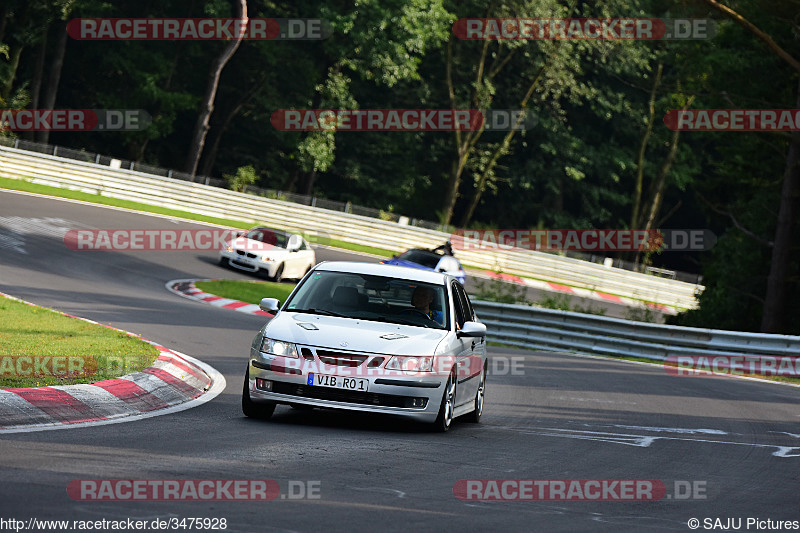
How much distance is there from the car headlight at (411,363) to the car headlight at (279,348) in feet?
2.68

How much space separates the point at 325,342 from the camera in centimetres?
978

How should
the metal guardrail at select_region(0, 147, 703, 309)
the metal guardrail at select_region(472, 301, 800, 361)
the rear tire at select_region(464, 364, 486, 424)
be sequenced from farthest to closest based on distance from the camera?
the metal guardrail at select_region(0, 147, 703, 309), the metal guardrail at select_region(472, 301, 800, 361), the rear tire at select_region(464, 364, 486, 424)

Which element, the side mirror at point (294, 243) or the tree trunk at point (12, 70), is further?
Answer: the tree trunk at point (12, 70)

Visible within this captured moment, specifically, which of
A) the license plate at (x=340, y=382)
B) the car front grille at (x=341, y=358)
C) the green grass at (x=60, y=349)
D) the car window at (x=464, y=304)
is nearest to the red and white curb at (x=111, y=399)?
the green grass at (x=60, y=349)

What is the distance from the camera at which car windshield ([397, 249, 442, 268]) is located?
99.0 feet

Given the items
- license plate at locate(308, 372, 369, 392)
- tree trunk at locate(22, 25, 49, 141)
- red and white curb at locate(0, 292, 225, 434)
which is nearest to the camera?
red and white curb at locate(0, 292, 225, 434)

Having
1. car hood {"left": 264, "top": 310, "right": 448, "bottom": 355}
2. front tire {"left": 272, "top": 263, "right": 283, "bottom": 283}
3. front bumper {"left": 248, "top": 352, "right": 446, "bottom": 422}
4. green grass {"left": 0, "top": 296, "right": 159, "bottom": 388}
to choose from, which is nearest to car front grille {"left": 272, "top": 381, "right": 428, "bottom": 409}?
front bumper {"left": 248, "top": 352, "right": 446, "bottom": 422}

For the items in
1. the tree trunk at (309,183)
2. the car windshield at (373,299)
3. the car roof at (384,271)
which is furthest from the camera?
the tree trunk at (309,183)

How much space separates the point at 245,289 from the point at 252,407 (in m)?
16.8

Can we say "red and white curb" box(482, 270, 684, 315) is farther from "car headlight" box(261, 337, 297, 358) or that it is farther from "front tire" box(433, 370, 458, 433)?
"car headlight" box(261, 337, 297, 358)

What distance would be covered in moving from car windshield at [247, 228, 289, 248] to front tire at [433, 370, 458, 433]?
2018cm

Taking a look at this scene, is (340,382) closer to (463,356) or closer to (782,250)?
(463,356)

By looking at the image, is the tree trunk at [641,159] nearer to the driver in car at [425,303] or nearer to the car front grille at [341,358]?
the driver in car at [425,303]

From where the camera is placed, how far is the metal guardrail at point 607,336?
73.3 ft
